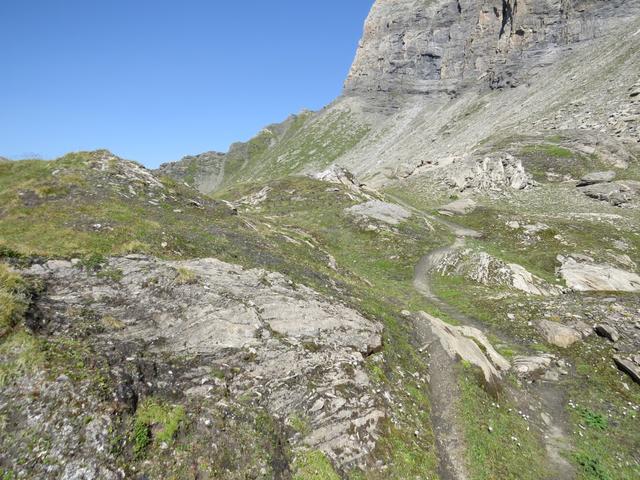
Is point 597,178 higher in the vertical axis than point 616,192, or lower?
higher

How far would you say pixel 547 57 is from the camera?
12050 centimetres

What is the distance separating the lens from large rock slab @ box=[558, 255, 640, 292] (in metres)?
26.1

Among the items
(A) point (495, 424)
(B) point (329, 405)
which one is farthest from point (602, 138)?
(B) point (329, 405)

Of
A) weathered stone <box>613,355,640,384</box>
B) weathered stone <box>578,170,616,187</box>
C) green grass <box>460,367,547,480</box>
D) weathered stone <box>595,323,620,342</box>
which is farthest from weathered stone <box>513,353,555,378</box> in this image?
weathered stone <box>578,170,616,187</box>

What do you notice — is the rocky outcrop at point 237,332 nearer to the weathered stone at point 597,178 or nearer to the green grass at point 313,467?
the green grass at point 313,467

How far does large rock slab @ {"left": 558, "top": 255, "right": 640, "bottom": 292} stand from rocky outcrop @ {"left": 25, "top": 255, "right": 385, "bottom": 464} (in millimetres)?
19613

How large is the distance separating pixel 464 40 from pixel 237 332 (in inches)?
7140

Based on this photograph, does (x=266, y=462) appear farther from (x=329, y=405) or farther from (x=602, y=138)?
(x=602, y=138)

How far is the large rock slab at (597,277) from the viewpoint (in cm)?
2612

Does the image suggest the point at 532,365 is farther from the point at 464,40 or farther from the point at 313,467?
the point at 464,40

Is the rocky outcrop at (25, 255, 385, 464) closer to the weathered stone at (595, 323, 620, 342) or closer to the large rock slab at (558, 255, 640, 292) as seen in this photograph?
the weathered stone at (595, 323, 620, 342)

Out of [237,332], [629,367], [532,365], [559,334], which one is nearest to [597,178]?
[559,334]

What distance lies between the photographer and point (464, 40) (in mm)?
157500

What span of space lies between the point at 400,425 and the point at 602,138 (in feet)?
241
